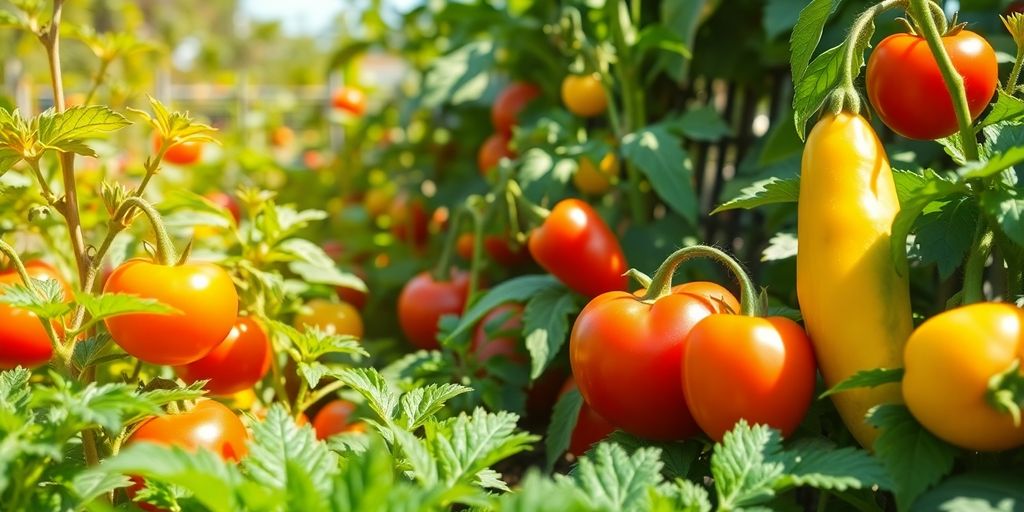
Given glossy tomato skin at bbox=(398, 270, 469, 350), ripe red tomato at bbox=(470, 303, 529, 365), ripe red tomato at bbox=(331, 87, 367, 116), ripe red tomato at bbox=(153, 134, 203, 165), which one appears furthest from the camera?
ripe red tomato at bbox=(331, 87, 367, 116)

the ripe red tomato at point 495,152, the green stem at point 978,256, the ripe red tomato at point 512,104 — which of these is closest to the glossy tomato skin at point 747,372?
the green stem at point 978,256

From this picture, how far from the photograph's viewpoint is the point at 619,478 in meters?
0.71

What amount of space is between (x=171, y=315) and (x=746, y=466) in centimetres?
53

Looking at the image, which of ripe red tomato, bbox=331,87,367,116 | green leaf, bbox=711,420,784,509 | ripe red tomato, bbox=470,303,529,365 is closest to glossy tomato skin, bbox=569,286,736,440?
green leaf, bbox=711,420,784,509

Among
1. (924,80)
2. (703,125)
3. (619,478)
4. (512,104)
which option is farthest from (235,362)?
(512,104)

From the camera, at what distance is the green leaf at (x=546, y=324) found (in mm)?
1197

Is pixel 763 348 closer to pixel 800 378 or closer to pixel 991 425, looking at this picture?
pixel 800 378

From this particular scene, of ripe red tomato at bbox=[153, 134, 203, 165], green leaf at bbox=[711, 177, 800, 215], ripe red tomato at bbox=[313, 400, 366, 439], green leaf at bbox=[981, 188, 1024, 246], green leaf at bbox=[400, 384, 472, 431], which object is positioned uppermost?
ripe red tomato at bbox=[153, 134, 203, 165]

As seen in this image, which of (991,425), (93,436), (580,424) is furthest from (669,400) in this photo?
(93,436)

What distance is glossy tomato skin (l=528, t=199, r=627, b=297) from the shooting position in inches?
51.6

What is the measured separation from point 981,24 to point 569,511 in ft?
4.35

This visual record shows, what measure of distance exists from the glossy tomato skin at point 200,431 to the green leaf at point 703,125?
0.93 meters

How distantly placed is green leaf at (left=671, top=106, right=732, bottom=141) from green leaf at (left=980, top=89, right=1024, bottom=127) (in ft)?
2.31

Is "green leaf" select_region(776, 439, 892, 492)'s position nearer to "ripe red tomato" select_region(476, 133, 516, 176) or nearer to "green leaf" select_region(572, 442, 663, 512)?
"green leaf" select_region(572, 442, 663, 512)
